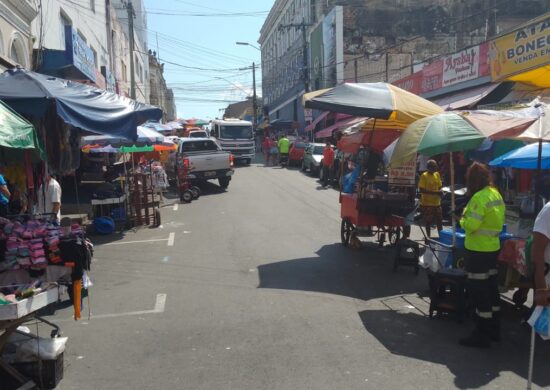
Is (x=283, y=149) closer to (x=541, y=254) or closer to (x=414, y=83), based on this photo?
(x=414, y=83)

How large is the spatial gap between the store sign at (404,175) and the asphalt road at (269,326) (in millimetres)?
1385

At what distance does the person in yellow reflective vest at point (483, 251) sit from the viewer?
5.36 metres

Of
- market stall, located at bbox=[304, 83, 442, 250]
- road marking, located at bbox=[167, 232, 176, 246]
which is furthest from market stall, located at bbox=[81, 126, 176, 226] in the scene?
market stall, located at bbox=[304, 83, 442, 250]

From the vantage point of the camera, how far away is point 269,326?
600 cm

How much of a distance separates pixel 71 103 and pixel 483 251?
5278 mm

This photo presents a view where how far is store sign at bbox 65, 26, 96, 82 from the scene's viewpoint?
1438cm

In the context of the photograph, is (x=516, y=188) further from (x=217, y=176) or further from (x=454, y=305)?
(x=217, y=176)

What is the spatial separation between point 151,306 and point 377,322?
2.94 m

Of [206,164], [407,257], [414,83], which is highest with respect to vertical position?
[414,83]

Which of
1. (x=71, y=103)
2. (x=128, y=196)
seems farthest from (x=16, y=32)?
(x=71, y=103)

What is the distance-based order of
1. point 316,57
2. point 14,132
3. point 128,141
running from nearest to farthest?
1. point 14,132
2. point 128,141
3. point 316,57

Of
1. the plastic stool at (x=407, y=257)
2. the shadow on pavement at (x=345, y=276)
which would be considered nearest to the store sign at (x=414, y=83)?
the shadow on pavement at (x=345, y=276)

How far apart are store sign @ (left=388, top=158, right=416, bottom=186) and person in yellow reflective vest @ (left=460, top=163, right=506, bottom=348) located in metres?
4.30

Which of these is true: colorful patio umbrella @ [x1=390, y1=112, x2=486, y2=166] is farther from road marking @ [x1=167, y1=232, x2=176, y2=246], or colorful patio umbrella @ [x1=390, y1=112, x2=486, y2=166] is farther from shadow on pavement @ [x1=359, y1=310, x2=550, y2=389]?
road marking @ [x1=167, y1=232, x2=176, y2=246]
